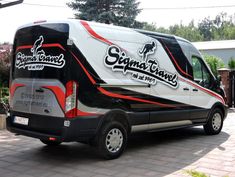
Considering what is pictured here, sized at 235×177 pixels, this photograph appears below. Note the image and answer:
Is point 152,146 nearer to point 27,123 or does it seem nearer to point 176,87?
point 176,87

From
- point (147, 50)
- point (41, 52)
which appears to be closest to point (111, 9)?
point (147, 50)

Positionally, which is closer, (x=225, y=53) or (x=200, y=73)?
(x=200, y=73)

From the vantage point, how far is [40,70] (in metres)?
6.03

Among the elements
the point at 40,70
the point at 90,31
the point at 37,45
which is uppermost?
the point at 90,31

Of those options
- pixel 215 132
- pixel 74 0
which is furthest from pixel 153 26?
pixel 215 132

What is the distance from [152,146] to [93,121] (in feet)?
6.99

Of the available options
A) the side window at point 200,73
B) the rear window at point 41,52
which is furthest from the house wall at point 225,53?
the rear window at point 41,52

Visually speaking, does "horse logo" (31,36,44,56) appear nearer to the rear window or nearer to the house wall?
the rear window

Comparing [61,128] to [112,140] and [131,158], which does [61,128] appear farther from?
[131,158]

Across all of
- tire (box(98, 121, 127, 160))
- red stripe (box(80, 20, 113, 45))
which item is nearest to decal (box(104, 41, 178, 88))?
red stripe (box(80, 20, 113, 45))

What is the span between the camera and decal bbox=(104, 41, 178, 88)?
6.39 metres

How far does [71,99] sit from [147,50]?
7.26ft

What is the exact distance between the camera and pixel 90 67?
5.93 metres

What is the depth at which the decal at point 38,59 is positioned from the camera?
578 centimetres
